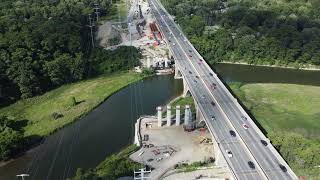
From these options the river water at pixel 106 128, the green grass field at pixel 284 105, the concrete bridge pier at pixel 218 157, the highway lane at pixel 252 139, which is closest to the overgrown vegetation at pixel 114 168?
the river water at pixel 106 128

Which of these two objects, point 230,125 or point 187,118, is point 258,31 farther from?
point 230,125

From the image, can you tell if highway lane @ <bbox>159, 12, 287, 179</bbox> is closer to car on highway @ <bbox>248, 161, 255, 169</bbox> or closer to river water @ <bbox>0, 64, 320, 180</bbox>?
car on highway @ <bbox>248, 161, 255, 169</bbox>

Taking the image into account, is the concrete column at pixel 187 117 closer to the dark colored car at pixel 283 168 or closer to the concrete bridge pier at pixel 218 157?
the concrete bridge pier at pixel 218 157

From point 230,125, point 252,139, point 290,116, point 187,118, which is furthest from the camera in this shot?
point 290,116

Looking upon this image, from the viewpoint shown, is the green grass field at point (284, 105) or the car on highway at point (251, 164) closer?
the car on highway at point (251, 164)

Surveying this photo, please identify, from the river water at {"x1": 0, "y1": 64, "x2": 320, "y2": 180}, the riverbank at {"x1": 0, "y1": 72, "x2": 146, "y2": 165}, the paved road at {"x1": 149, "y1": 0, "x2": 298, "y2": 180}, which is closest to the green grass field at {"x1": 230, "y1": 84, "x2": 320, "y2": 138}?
the paved road at {"x1": 149, "y1": 0, "x2": 298, "y2": 180}

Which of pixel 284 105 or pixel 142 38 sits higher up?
pixel 142 38

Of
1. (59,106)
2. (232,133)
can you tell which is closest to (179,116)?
(232,133)

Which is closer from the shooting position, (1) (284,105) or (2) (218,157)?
(2) (218,157)
